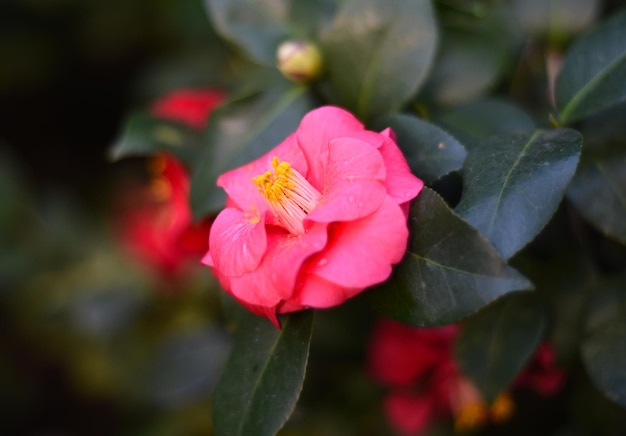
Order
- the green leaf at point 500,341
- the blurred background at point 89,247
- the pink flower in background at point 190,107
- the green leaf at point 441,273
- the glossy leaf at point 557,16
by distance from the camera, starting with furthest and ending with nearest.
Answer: the blurred background at point 89,247 < the pink flower in background at point 190,107 < the glossy leaf at point 557,16 < the green leaf at point 500,341 < the green leaf at point 441,273

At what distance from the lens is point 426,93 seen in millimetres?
983

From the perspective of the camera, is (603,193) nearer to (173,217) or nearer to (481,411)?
(481,411)

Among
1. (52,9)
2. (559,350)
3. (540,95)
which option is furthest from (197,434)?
(52,9)

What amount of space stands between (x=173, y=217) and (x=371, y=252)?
27.2 inches

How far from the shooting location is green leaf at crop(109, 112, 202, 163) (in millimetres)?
998

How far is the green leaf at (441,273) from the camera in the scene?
23.8 inches

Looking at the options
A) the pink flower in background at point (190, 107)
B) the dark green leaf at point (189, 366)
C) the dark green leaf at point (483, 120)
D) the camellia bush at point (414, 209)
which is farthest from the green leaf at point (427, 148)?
the dark green leaf at point (189, 366)

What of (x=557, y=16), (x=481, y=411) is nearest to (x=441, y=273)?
(x=481, y=411)

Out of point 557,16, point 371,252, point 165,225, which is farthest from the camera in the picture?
point 165,225

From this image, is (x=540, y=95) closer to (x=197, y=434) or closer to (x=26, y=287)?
(x=197, y=434)

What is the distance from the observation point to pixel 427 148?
0.73m

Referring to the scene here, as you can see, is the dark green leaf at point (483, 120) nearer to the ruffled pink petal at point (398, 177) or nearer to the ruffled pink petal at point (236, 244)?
the ruffled pink petal at point (398, 177)

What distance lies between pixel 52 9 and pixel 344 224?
1967 mm

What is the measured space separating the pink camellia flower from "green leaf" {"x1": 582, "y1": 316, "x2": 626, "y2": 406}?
33 cm
